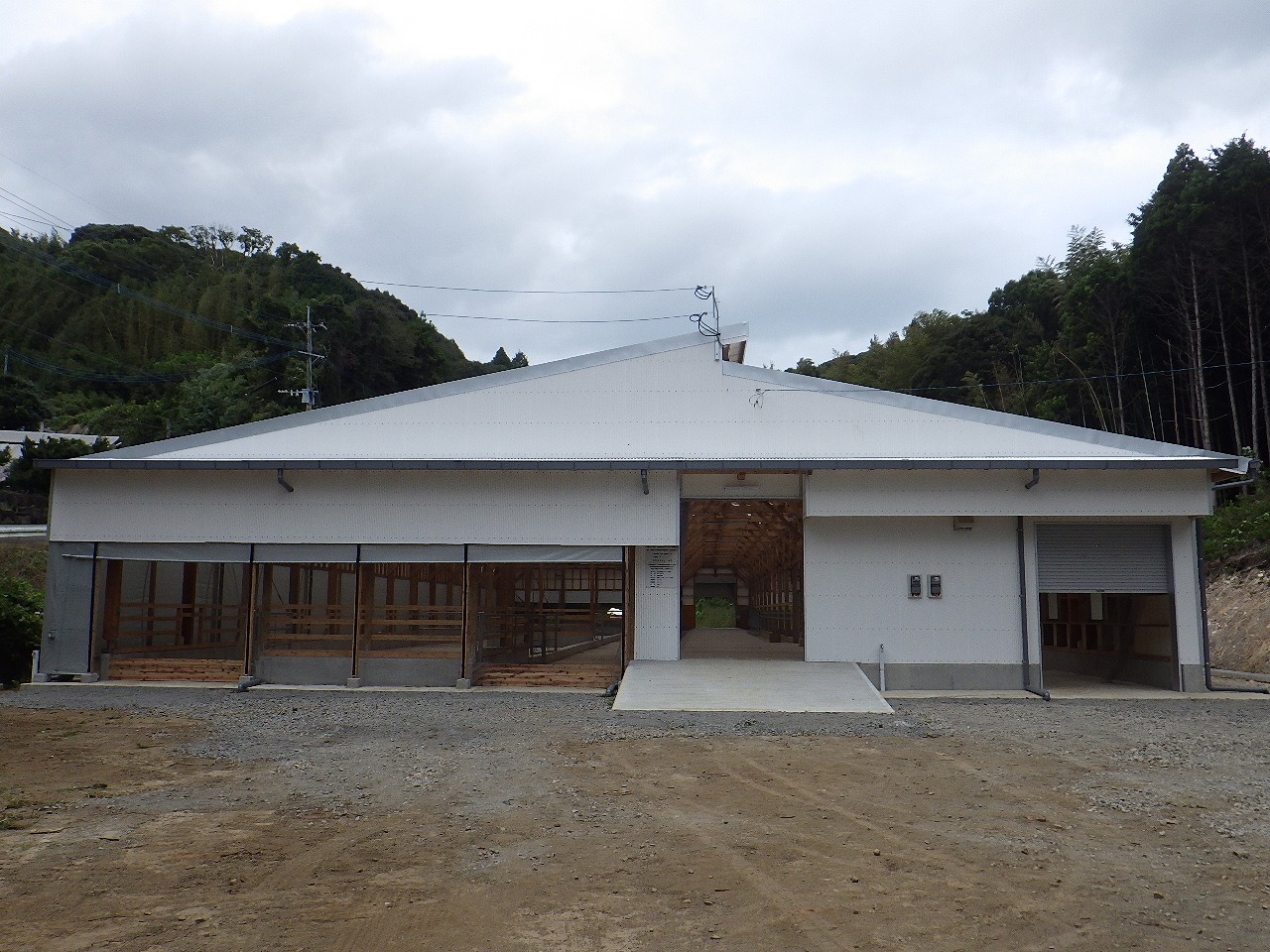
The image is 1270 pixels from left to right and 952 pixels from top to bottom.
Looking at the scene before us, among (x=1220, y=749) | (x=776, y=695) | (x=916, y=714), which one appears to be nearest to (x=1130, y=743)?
(x=1220, y=749)

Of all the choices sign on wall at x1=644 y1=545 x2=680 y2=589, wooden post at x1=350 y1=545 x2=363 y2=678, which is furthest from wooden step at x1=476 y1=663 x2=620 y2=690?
wooden post at x1=350 y1=545 x2=363 y2=678

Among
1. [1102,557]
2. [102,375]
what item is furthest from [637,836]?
[102,375]

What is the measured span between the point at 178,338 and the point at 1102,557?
55.2 meters

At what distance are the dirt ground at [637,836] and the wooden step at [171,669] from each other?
461 cm

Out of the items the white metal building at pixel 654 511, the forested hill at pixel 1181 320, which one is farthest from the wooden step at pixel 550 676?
the forested hill at pixel 1181 320

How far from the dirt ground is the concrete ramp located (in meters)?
0.87

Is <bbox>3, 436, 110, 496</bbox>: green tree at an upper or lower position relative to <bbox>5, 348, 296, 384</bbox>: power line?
lower

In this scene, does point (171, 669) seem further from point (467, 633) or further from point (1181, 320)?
point (1181, 320)

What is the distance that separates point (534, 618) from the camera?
18156 millimetres

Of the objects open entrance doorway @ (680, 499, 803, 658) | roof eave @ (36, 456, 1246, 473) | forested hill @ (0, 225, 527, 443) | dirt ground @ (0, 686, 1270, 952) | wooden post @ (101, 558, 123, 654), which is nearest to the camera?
dirt ground @ (0, 686, 1270, 952)

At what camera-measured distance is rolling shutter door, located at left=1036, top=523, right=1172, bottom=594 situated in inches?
550

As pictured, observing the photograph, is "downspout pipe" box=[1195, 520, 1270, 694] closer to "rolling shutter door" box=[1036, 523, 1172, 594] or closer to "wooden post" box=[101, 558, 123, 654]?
"rolling shutter door" box=[1036, 523, 1172, 594]

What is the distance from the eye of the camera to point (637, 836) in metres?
6.07

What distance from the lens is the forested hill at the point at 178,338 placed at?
43938mm
